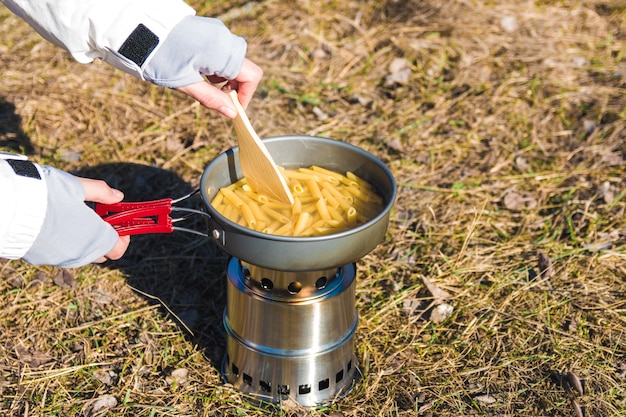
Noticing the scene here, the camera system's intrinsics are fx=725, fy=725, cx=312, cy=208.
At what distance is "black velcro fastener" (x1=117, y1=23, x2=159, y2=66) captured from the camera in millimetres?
2662

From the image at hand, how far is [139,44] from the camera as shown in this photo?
2672mm

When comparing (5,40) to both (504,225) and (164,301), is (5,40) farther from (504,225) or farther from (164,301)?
(504,225)

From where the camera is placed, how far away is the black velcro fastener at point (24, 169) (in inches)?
104

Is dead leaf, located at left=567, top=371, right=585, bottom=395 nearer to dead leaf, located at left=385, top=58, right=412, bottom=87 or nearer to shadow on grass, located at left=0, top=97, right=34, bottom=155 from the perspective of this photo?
dead leaf, located at left=385, top=58, right=412, bottom=87

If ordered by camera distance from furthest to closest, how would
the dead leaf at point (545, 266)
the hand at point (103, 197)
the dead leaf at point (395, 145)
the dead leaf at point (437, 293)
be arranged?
1. the dead leaf at point (395, 145)
2. the dead leaf at point (545, 266)
3. the dead leaf at point (437, 293)
4. the hand at point (103, 197)

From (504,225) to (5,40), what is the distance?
4425 millimetres

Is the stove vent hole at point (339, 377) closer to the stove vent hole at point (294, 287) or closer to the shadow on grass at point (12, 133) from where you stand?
the stove vent hole at point (294, 287)

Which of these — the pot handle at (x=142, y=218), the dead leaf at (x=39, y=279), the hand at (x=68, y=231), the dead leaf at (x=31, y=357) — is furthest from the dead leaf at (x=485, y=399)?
the dead leaf at (x=39, y=279)

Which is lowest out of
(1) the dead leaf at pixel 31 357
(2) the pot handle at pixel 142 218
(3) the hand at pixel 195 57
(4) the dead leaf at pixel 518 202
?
(1) the dead leaf at pixel 31 357

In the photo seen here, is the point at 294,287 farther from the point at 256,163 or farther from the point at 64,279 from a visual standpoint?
the point at 64,279

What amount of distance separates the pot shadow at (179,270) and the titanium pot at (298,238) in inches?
22.8

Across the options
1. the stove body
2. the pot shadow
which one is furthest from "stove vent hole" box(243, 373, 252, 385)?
the pot shadow

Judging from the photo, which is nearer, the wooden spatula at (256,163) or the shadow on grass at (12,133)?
the wooden spatula at (256,163)

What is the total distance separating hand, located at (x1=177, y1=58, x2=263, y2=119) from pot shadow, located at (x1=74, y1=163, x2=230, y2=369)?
2.70ft
